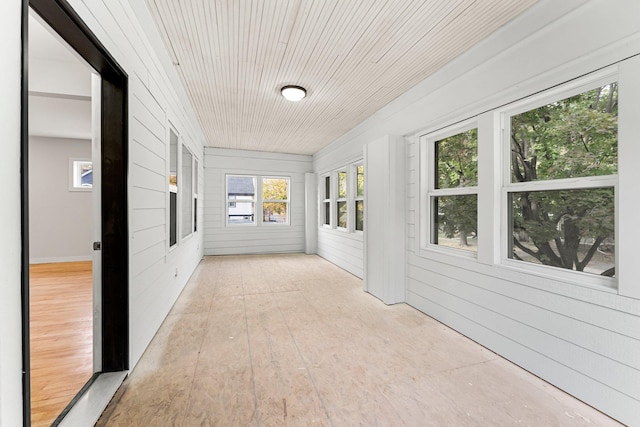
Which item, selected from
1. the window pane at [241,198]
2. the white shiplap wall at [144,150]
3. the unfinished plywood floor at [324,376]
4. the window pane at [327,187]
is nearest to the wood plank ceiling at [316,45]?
the white shiplap wall at [144,150]

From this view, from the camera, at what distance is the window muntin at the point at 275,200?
7.20 metres

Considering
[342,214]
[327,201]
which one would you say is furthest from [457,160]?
[327,201]

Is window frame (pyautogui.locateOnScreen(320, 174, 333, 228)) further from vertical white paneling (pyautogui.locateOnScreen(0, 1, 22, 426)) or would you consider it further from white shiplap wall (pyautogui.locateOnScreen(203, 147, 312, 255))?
vertical white paneling (pyautogui.locateOnScreen(0, 1, 22, 426))

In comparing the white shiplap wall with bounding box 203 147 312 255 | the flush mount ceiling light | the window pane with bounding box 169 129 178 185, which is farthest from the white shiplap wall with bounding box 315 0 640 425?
the white shiplap wall with bounding box 203 147 312 255

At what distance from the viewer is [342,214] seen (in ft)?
19.4

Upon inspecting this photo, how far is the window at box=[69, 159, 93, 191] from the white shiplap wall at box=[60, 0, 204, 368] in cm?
439

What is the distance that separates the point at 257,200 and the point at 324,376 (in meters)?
5.47

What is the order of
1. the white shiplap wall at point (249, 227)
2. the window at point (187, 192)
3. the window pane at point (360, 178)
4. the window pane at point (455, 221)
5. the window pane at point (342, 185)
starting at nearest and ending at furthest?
the window pane at point (455, 221) → the window at point (187, 192) → the window pane at point (360, 178) → the window pane at point (342, 185) → the white shiplap wall at point (249, 227)

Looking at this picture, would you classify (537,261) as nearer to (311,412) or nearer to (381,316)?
(381,316)

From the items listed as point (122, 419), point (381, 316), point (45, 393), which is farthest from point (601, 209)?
point (45, 393)

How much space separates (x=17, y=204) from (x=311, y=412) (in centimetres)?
176

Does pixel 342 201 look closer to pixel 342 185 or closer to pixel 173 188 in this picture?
pixel 342 185

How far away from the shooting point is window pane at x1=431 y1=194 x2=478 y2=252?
273 centimetres

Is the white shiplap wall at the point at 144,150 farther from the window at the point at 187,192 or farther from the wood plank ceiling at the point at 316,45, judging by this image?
the window at the point at 187,192
